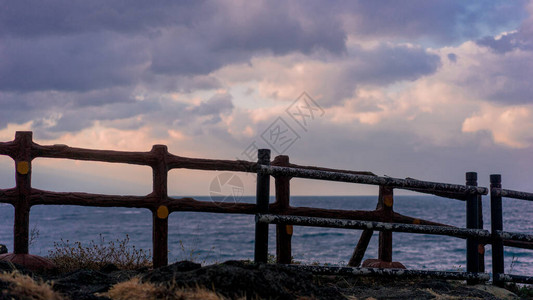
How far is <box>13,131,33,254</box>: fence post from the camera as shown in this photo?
648 cm

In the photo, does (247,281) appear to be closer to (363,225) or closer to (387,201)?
(363,225)

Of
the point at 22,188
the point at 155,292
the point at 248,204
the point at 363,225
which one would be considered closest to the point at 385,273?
the point at 363,225

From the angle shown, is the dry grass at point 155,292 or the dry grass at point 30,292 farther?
the dry grass at point 155,292

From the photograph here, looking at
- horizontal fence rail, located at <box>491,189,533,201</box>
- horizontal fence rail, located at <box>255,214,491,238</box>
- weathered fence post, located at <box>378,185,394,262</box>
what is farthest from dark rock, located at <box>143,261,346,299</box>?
horizontal fence rail, located at <box>491,189,533,201</box>

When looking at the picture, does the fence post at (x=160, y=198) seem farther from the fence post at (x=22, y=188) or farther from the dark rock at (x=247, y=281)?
the dark rock at (x=247, y=281)

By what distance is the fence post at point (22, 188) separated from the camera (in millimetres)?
6477

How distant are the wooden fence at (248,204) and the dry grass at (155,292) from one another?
258cm

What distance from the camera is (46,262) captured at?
6.46 m

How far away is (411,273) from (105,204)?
4327 mm

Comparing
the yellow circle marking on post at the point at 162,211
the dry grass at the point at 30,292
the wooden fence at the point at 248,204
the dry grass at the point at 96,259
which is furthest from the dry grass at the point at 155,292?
the dry grass at the point at 96,259


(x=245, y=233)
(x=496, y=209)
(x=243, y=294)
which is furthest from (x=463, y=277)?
(x=245, y=233)

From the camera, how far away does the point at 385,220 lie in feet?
25.9

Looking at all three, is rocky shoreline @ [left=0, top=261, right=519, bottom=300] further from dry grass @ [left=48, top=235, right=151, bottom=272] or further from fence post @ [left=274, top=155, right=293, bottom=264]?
fence post @ [left=274, top=155, right=293, bottom=264]

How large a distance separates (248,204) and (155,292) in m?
3.26
